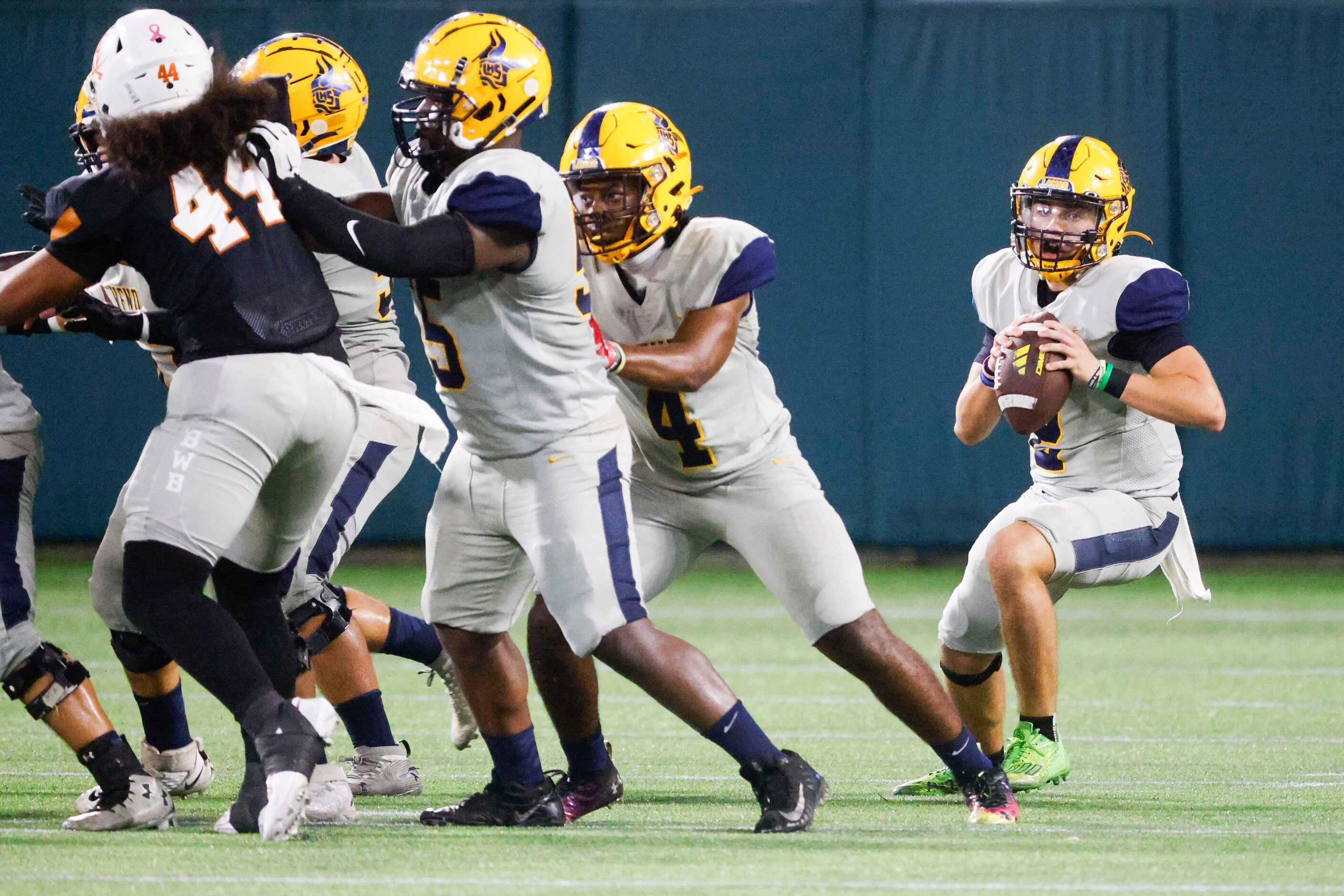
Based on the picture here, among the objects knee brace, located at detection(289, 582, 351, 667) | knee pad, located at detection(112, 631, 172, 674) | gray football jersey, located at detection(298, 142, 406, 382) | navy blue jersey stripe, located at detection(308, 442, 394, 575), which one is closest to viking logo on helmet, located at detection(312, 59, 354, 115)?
gray football jersey, located at detection(298, 142, 406, 382)

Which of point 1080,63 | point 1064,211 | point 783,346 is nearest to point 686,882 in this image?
point 1064,211

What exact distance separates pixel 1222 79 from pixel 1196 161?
443 mm

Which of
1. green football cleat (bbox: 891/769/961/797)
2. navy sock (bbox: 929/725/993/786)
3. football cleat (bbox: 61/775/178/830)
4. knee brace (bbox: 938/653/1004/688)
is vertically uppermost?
football cleat (bbox: 61/775/178/830)

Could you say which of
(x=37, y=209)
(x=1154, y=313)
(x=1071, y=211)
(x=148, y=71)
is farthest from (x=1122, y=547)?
(x=37, y=209)

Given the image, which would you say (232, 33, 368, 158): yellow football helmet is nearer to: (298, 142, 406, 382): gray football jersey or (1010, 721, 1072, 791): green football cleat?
(298, 142, 406, 382): gray football jersey

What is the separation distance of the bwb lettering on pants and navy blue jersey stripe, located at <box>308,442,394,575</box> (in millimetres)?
956

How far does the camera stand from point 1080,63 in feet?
30.1

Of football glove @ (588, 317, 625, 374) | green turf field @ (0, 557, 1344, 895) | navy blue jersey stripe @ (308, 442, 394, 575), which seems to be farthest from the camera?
navy blue jersey stripe @ (308, 442, 394, 575)

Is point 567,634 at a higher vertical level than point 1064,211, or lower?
lower

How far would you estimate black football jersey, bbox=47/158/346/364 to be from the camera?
10.5 feet

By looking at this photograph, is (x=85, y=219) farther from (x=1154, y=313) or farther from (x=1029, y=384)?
(x=1154, y=313)

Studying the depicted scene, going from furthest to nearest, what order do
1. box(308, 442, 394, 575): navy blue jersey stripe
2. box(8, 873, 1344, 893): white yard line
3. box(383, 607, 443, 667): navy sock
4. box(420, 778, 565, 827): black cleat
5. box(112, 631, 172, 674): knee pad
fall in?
1. box(383, 607, 443, 667): navy sock
2. box(308, 442, 394, 575): navy blue jersey stripe
3. box(112, 631, 172, 674): knee pad
4. box(420, 778, 565, 827): black cleat
5. box(8, 873, 1344, 893): white yard line

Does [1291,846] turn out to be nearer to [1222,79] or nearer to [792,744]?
[792,744]

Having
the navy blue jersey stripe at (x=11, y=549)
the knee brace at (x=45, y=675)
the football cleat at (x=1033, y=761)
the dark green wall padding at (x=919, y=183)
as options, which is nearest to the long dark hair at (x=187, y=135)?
the navy blue jersey stripe at (x=11, y=549)
